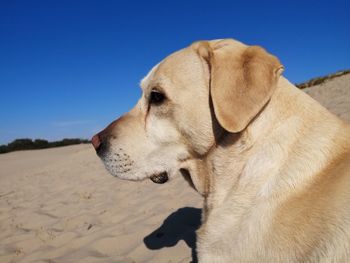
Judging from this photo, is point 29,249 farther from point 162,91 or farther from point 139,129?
point 162,91

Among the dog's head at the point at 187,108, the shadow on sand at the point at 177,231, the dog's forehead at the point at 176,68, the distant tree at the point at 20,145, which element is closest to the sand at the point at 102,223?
the shadow on sand at the point at 177,231

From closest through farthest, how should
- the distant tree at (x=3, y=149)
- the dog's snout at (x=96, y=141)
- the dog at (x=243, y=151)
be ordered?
the dog at (x=243, y=151) < the dog's snout at (x=96, y=141) < the distant tree at (x=3, y=149)

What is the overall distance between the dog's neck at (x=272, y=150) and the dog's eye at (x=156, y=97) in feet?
1.86

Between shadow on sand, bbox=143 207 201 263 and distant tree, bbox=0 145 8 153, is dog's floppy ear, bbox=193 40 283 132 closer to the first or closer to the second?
shadow on sand, bbox=143 207 201 263

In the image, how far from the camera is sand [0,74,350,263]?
4617 mm

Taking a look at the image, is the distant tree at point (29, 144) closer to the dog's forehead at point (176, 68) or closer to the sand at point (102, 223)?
the sand at point (102, 223)

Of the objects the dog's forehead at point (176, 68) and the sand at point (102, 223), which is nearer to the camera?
the dog's forehead at point (176, 68)

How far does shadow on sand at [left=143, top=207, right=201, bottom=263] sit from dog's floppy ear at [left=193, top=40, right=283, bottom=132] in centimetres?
203

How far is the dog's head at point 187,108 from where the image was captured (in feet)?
8.37

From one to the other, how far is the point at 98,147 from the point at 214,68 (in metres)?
1.20

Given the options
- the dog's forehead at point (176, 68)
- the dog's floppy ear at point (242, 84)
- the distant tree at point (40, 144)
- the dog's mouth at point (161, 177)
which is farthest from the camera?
the distant tree at point (40, 144)

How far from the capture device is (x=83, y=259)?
4.52 meters

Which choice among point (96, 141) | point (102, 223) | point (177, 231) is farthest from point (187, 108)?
point (102, 223)

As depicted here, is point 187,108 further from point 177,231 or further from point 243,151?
point 177,231
